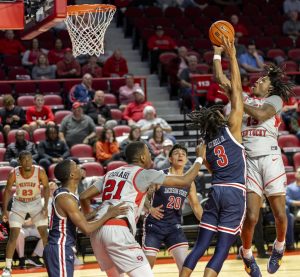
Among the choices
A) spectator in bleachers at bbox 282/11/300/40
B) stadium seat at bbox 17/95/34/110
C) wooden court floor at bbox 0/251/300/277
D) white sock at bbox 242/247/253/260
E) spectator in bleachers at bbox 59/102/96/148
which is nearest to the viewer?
white sock at bbox 242/247/253/260

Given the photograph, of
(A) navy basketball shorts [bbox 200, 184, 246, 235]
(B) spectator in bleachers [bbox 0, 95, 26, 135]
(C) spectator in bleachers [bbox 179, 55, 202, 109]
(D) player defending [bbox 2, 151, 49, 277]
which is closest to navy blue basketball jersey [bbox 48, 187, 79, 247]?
(A) navy basketball shorts [bbox 200, 184, 246, 235]

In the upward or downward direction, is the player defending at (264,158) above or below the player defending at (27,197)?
above

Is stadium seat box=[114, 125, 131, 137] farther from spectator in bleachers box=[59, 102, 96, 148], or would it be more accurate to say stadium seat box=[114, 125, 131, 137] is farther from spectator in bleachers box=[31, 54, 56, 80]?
spectator in bleachers box=[31, 54, 56, 80]

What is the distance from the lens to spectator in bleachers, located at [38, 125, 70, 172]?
1409cm

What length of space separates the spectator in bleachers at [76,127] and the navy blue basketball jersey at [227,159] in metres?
6.79

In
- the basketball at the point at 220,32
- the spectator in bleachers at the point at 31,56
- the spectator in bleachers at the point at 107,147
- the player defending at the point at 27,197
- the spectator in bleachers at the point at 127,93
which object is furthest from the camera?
the spectator in bleachers at the point at 31,56

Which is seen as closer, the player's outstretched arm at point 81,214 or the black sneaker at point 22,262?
the player's outstretched arm at point 81,214

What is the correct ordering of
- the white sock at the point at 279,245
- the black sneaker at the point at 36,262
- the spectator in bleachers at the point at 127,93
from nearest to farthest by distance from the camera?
1. the white sock at the point at 279,245
2. the black sneaker at the point at 36,262
3. the spectator in bleachers at the point at 127,93

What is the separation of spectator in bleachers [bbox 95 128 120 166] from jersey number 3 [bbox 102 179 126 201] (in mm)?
6676

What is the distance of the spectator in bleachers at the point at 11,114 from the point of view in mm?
14812

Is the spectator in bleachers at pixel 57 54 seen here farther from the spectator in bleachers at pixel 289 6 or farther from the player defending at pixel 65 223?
the player defending at pixel 65 223

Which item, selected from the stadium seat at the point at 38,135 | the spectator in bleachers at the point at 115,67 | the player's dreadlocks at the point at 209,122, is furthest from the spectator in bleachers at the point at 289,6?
the player's dreadlocks at the point at 209,122

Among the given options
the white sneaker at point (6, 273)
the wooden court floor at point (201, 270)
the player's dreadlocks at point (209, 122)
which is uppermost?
the player's dreadlocks at point (209, 122)

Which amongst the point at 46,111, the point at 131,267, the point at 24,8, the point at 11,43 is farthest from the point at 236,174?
the point at 11,43
